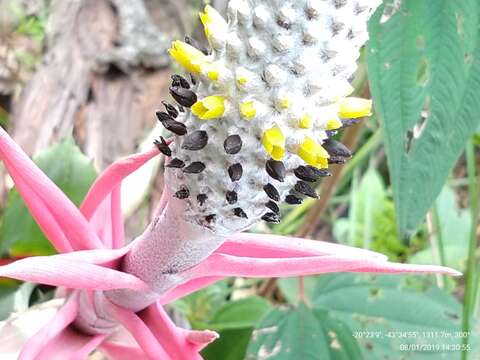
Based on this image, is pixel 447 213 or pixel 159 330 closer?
pixel 159 330

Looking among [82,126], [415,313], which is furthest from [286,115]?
[82,126]

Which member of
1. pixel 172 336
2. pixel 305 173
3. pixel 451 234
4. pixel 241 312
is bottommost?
pixel 451 234

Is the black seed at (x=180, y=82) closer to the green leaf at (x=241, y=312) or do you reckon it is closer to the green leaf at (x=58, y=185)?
the green leaf at (x=58, y=185)

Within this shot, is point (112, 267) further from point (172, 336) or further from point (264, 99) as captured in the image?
point (264, 99)

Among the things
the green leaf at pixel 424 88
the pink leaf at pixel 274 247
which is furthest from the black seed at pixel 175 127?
the green leaf at pixel 424 88

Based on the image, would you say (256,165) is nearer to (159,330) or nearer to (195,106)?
(195,106)

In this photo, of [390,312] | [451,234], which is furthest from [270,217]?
[451,234]
